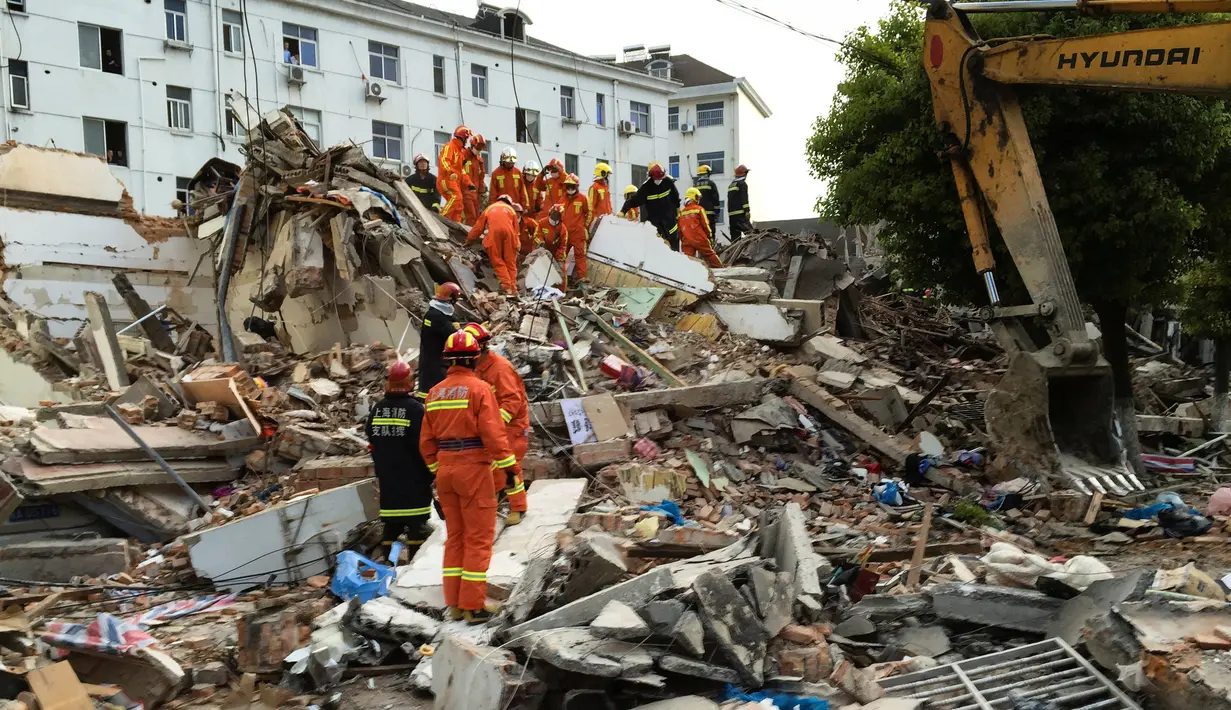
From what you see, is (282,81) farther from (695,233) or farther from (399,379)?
(399,379)

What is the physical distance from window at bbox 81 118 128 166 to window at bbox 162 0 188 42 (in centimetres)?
292

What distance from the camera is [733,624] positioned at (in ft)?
15.0

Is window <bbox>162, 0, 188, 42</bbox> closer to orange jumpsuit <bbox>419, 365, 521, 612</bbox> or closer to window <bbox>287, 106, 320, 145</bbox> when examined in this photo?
window <bbox>287, 106, 320, 145</bbox>

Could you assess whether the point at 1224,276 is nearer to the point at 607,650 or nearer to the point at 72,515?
the point at 607,650

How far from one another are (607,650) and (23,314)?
13.0 meters

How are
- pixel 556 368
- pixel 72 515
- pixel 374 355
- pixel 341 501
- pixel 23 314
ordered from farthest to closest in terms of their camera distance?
pixel 23 314
pixel 374 355
pixel 556 368
pixel 72 515
pixel 341 501

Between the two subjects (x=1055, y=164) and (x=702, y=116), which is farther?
(x=702, y=116)

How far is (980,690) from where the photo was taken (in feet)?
14.7

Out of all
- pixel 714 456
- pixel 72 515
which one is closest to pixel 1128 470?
pixel 714 456

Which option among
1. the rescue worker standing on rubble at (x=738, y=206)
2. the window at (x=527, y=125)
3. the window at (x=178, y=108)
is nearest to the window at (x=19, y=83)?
the window at (x=178, y=108)

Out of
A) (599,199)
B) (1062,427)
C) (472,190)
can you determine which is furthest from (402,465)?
(599,199)

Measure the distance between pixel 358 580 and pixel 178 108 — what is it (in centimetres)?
2367

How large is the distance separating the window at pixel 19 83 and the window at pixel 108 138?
1.35m

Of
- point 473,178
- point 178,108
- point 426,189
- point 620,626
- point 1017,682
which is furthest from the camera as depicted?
point 178,108
